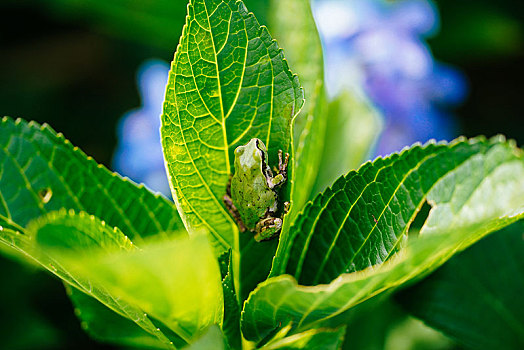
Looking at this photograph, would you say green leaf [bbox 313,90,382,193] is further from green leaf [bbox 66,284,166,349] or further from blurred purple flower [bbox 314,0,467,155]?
green leaf [bbox 66,284,166,349]

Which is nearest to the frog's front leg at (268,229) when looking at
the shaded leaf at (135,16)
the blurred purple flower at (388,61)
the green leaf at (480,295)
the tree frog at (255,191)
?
the tree frog at (255,191)

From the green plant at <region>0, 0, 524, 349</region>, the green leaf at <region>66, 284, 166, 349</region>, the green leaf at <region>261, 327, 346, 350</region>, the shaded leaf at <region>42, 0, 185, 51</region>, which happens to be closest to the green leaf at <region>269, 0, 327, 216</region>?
the green plant at <region>0, 0, 524, 349</region>

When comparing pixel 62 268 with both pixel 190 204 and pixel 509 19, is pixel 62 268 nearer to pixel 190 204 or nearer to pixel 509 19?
pixel 190 204

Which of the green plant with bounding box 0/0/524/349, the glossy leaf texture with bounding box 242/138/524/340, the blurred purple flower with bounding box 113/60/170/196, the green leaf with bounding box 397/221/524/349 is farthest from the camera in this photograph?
the blurred purple flower with bounding box 113/60/170/196

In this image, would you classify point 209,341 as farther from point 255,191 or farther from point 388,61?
point 388,61

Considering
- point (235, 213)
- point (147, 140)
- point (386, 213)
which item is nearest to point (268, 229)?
point (235, 213)

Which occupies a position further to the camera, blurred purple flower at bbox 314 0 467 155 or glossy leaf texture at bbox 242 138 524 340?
blurred purple flower at bbox 314 0 467 155
